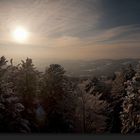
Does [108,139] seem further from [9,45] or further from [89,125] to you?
[9,45]

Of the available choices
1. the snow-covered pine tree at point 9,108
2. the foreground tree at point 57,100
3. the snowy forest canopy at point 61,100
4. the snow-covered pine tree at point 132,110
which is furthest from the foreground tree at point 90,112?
the snow-covered pine tree at point 9,108

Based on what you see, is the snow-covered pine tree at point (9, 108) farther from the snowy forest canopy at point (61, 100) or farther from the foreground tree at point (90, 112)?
the foreground tree at point (90, 112)

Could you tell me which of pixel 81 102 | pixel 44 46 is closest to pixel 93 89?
pixel 81 102

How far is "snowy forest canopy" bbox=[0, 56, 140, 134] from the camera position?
364cm

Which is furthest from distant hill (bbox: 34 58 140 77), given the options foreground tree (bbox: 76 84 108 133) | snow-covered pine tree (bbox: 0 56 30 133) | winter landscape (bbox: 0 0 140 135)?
snow-covered pine tree (bbox: 0 56 30 133)

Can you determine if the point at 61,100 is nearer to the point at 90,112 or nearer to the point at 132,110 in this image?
the point at 90,112

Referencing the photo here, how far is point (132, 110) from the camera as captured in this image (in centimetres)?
356

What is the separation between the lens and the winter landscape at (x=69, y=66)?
3648 millimetres

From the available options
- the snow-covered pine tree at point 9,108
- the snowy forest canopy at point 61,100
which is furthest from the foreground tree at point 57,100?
the snow-covered pine tree at point 9,108

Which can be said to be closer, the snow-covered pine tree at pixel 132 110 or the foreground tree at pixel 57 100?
the snow-covered pine tree at pixel 132 110

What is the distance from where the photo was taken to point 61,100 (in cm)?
370

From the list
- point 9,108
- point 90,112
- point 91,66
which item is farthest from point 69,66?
point 9,108

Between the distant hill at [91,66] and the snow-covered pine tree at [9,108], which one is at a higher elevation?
the distant hill at [91,66]

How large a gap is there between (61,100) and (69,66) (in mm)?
388
